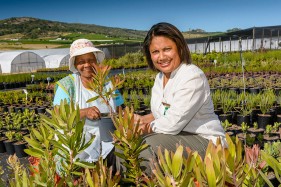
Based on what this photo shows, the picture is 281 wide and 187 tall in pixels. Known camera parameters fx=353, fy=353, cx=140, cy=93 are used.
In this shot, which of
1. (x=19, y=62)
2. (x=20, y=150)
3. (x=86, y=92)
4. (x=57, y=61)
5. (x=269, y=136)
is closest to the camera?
(x=86, y=92)

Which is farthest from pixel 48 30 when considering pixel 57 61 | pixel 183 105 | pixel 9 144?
pixel 183 105

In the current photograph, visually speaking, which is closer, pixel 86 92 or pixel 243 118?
pixel 86 92

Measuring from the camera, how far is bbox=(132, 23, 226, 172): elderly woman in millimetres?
1899

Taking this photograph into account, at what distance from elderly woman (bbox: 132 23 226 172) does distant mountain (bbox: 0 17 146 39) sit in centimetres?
8537

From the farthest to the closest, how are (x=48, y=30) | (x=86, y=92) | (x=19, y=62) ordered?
1. (x=48, y=30)
2. (x=19, y=62)
3. (x=86, y=92)

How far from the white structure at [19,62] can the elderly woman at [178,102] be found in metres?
21.0

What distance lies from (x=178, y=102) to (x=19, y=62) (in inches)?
870

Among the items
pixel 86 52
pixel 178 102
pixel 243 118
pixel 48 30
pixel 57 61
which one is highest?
pixel 48 30

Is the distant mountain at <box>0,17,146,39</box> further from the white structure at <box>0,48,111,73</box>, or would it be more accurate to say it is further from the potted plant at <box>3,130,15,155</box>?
the potted plant at <box>3,130,15,155</box>

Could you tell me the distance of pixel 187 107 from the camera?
1.90 meters

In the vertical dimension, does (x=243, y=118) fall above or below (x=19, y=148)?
above

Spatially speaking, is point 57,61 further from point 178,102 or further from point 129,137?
point 129,137

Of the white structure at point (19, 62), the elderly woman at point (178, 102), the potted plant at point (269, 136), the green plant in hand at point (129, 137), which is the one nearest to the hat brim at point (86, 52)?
the elderly woman at point (178, 102)

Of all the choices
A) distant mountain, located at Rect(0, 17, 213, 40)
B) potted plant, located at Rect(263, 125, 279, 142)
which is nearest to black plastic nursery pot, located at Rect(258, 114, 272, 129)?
potted plant, located at Rect(263, 125, 279, 142)
